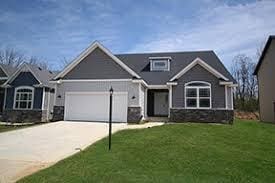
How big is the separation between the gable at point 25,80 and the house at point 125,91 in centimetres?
470

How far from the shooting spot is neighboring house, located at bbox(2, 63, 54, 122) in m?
22.6

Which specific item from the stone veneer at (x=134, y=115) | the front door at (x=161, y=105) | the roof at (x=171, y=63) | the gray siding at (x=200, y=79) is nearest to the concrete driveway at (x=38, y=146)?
the stone veneer at (x=134, y=115)

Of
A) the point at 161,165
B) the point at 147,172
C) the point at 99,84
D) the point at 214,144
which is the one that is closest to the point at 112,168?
the point at 147,172

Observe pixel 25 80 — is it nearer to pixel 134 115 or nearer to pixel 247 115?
pixel 134 115

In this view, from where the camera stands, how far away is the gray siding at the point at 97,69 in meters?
19.3

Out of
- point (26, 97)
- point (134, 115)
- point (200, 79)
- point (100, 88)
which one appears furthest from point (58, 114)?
point (200, 79)

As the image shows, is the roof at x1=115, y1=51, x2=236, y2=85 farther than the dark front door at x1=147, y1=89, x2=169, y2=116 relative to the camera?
No

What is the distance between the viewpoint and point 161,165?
8.01 m

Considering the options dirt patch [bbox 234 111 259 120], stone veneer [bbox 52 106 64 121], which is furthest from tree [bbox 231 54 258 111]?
stone veneer [bbox 52 106 64 121]

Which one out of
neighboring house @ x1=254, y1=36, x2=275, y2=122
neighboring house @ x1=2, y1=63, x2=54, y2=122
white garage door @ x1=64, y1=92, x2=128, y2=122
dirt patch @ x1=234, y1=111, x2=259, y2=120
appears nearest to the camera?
white garage door @ x1=64, y1=92, x2=128, y2=122

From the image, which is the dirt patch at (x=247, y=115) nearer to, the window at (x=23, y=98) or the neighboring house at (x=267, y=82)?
the neighboring house at (x=267, y=82)

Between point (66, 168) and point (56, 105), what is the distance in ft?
42.1

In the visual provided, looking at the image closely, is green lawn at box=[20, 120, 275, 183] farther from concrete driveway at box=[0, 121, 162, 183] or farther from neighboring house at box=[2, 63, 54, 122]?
neighboring house at box=[2, 63, 54, 122]

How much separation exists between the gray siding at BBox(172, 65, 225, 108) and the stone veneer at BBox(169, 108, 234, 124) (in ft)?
1.51
